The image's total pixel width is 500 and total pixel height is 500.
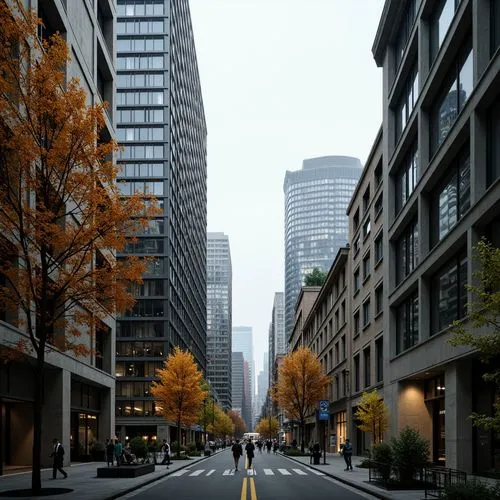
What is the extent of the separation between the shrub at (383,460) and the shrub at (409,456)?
1.17 metres

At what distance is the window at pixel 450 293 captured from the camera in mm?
29453

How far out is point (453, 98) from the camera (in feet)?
103

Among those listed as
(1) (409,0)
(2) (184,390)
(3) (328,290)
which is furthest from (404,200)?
(3) (328,290)

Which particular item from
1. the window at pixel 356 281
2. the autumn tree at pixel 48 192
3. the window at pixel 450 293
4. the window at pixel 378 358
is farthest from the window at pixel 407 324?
the autumn tree at pixel 48 192

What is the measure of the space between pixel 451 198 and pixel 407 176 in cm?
1021

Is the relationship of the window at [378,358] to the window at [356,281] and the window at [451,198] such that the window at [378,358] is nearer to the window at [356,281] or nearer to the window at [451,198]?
the window at [356,281]

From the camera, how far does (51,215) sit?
21.8 metres

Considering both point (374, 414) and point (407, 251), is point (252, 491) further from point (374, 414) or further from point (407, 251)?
point (407, 251)

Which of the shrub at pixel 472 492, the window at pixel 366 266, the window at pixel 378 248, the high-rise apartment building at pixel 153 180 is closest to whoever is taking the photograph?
the shrub at pixel 472 492

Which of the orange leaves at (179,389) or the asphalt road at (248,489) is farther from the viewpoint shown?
the orange leaves at (179,389)

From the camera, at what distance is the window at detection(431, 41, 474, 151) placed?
95.7ft

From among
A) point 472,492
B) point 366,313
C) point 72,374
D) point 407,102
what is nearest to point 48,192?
point 472,492

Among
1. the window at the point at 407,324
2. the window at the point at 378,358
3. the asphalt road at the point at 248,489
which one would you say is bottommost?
the asphalt road at the point at 248,489

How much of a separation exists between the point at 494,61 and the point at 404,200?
18.4 meters
